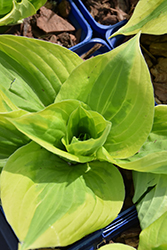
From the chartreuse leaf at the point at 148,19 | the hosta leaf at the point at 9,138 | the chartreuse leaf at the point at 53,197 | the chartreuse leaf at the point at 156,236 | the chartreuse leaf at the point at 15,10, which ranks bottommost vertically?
the chartreuse leaf at the point at 156,236

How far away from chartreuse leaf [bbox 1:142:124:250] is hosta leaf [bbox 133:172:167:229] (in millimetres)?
126

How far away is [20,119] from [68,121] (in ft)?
0.50

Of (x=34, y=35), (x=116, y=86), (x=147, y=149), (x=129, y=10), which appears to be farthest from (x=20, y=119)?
(x=129, y=10)

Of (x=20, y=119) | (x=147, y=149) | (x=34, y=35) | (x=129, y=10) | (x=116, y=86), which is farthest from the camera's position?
(x=129, y=10)

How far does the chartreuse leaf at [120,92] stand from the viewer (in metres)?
0.56

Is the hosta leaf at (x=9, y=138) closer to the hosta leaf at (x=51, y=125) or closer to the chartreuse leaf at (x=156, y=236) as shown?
the hosta leaf at (x=51, y=125)

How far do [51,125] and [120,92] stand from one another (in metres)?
0.19

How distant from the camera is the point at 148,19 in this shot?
0.86 meters

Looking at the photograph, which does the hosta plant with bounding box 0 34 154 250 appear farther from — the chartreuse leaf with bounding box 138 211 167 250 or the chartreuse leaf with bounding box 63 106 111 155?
the chartreuse leaf with bounding box 138 211 167 250

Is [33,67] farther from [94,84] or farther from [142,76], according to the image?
[142,76]

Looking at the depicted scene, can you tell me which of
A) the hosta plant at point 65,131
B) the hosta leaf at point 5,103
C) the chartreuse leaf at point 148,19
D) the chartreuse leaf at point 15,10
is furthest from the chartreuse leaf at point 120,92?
the chartreuse leaf at point 15,10

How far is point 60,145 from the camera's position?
2.15 feet

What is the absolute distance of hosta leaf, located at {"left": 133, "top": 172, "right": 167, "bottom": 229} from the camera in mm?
671

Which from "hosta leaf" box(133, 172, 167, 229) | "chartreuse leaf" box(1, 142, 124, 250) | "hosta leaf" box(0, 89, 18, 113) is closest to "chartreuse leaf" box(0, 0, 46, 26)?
"hosta leaf" box(0, 89, 18, 113)
